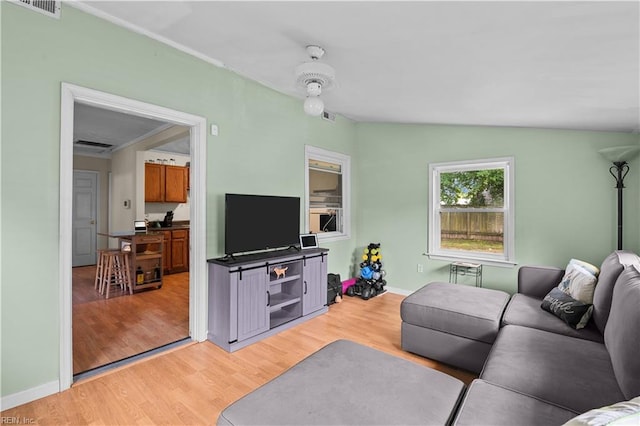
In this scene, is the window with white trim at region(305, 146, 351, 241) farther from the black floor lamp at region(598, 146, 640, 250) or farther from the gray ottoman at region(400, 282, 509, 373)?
the black floor lamp at region(598, 146, 640, 250)

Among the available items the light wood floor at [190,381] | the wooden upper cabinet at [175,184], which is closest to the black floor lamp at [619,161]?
the light wood floor at [190,381]

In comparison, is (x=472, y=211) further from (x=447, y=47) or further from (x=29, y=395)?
(x=29, y=395)

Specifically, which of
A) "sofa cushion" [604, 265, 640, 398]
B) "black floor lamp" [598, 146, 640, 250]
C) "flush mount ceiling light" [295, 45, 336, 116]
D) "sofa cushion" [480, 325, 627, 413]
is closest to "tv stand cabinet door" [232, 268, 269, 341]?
"flush mount ceiling light" [295, 45, 336, 116]

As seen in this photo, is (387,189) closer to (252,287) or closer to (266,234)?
(266,234)

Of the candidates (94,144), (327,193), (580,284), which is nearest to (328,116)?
(327,193)

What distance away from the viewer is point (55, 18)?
2.17 metres

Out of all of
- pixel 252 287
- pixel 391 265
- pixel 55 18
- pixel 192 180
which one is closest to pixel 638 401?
pixel 252 287

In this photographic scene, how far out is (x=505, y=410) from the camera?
4.19 ft

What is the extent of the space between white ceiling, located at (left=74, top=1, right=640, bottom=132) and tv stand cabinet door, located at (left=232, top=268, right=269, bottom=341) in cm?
202

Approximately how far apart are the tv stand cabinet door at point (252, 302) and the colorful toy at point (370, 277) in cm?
174

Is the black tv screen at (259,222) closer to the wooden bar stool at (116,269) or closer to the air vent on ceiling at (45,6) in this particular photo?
the air vent on ceiling at (45,6)

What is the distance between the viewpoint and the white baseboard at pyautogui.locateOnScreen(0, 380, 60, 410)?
1.98 m

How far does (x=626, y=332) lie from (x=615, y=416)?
1.06 metres

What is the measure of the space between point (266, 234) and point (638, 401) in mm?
2955
